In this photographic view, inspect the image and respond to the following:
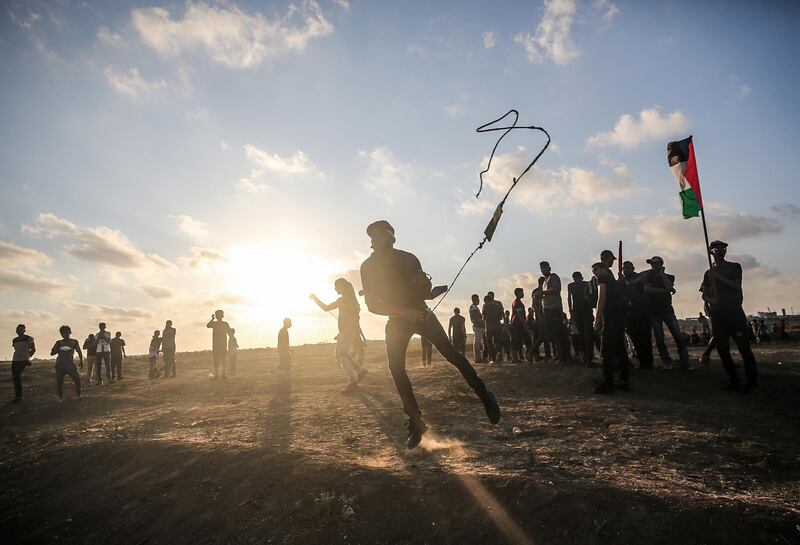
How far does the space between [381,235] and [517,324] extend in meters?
9.46

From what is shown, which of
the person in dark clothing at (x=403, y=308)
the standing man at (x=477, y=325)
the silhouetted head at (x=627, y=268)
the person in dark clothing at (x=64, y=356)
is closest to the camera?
the person in dark clothing at (x=403, y=308)

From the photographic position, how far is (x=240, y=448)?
538 cm

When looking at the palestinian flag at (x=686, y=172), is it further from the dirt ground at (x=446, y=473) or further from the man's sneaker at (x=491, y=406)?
the man's sneaker at (x=491, y=406)

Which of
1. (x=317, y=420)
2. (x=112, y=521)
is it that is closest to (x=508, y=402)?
(x=317, y=420)

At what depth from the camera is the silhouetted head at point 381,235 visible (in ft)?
16.2

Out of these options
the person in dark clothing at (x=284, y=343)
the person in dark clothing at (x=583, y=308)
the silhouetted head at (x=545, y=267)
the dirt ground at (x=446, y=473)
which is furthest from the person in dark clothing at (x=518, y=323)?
the person in dark clothing at (x=284, y=343)

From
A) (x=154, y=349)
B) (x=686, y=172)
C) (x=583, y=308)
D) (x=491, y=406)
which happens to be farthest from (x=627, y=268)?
(x=154, y=349)

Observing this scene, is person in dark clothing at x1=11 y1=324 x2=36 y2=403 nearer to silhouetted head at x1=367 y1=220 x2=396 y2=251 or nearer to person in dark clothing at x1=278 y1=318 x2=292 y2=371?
person in dark clothing at x1=278 y1=318 x2=292 y2=371

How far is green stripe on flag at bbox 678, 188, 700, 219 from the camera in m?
9.54

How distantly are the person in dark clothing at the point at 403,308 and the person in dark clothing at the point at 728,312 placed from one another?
5.18 meters

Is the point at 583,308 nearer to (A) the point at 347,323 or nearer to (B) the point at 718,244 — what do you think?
(B) the point at 718,244

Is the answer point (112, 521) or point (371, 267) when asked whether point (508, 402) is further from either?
point (112, 521)

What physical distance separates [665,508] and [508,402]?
188 inches

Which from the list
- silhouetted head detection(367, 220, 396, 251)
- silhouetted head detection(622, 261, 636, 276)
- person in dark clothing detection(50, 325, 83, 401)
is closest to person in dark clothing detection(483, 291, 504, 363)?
silhouetted head detection(622, 261, 636, 276)
